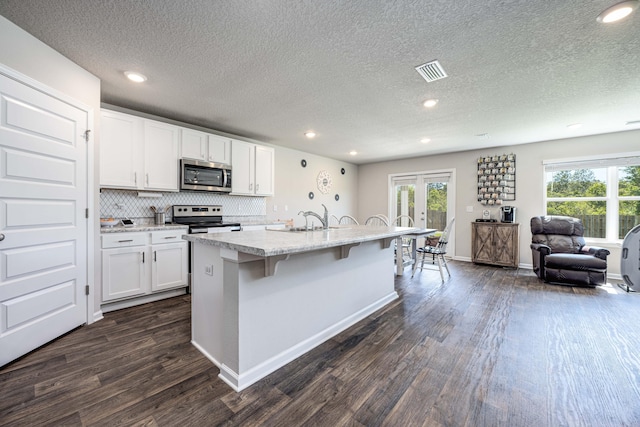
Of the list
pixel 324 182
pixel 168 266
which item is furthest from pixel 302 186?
pixel 168 266

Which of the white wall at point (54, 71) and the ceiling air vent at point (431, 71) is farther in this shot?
the ceiling air vent at point (431, 71)

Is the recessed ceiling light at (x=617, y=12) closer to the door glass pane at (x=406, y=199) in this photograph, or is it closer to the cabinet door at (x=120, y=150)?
the cabinet door at (x=120, y=150)

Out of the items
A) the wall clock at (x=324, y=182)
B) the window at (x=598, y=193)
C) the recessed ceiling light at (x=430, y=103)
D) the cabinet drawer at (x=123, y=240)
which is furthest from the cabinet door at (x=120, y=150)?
the window at (x=598, y=193)

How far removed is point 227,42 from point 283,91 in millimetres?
922

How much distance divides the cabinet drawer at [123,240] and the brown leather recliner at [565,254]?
5.67 metres

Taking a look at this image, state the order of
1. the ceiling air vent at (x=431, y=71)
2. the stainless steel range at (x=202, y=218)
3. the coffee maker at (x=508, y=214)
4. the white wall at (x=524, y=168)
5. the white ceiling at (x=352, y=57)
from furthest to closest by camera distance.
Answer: the coffee maker at (x=508, y=214)
the white wall at (x=524, y=168)
the stainless steel range at (x=202, y=218)
the ceiling air vent at (x=431, y=71)
the white ceiling at (x=352, y=57)

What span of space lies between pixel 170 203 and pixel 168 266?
40.9 inches

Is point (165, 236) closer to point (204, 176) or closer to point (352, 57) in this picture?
point (204, 176)

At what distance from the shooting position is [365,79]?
2.66m

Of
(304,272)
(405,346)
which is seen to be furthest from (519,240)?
A: (304,272)

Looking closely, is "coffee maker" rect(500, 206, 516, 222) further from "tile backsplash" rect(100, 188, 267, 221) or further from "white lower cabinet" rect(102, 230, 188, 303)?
"white lower cabinet" rect(102, 230, 188, 303)

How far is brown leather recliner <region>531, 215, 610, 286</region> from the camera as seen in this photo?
3.85 meters

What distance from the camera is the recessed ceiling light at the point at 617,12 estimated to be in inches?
65.1

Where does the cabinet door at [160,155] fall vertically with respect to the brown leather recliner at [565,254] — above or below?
above
